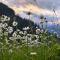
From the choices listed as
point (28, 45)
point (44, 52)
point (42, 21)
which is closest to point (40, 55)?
point (44, 52)

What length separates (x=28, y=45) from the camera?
20.7ft

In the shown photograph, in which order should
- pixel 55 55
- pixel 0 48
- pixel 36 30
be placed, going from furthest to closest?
pixel 36 30, pixel 0 48, pixel 55 55

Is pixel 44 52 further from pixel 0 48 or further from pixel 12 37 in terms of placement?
pixel 12 37

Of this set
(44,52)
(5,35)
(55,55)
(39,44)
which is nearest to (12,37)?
(5,35)

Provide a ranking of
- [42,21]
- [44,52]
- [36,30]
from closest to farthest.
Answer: [44,52] → [42,21] → [36,30]

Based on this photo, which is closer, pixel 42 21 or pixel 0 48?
pixel 0 48

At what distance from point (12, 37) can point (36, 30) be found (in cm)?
49

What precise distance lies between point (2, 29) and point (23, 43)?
47cm

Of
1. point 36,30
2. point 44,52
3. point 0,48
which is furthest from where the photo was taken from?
point 36,30

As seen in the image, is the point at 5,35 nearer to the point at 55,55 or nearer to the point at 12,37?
the point at 12,37

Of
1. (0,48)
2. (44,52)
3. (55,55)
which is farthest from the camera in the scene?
(0,48)

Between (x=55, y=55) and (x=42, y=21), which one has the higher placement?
(x=42, y=21)

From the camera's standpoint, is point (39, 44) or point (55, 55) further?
point (39, 44)

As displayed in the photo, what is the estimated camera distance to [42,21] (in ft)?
21.9
